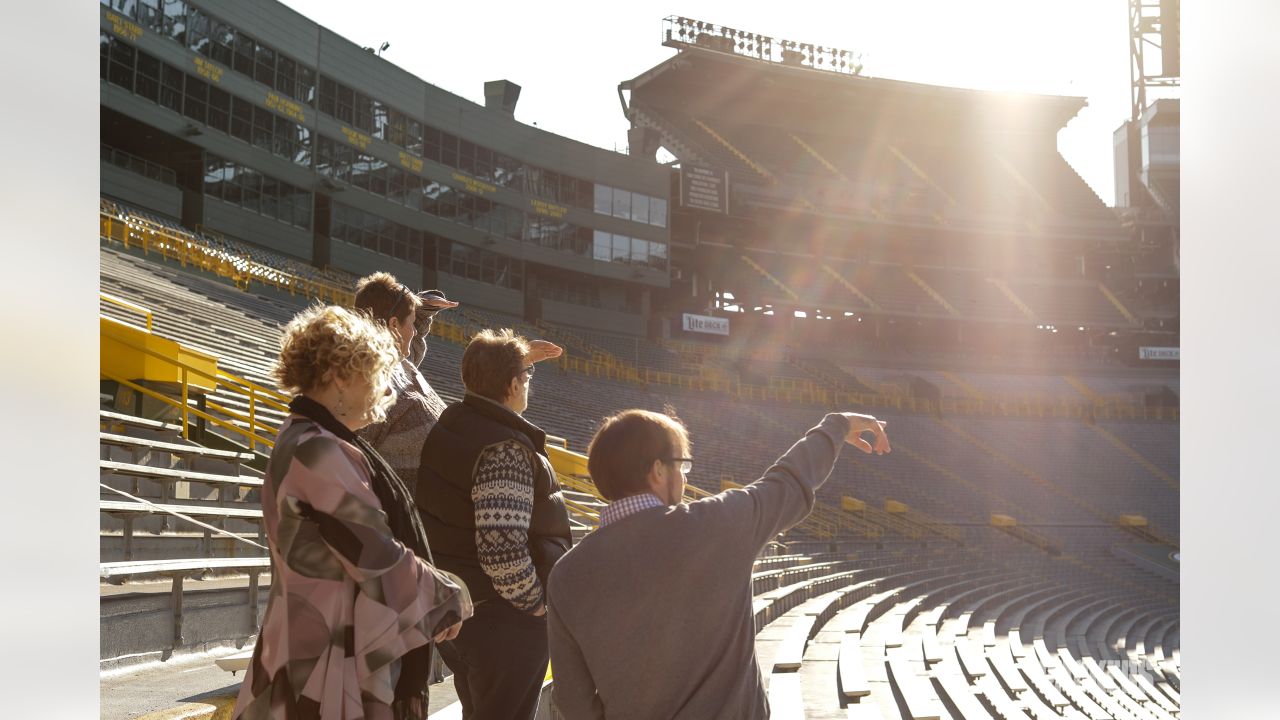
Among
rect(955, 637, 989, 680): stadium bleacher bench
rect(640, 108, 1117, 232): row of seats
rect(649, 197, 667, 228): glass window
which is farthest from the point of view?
rect(640, 108, 1117, 232): row of seats

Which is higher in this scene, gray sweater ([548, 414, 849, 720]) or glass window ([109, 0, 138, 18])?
glass window ([109, 0, 138, 18])

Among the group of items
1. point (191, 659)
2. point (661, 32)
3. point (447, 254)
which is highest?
point (661, 32)

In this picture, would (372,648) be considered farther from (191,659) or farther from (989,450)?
(989,450)

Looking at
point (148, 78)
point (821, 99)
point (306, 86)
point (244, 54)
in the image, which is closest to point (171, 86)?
point (148, 78)

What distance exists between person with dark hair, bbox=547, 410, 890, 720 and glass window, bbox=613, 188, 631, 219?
3993 centimetres

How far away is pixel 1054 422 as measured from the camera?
133 feet

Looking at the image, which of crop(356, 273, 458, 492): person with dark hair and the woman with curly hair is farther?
crop(356, 273, 458, 492): person with dark hair

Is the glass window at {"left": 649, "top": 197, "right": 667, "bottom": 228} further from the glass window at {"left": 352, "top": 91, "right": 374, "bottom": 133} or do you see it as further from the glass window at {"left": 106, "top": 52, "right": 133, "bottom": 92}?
the glass window at {"left": 106, "top": 52, "right": 133, "bottom": 92}

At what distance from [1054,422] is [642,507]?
41.3m

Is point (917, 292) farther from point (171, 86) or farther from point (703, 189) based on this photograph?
point (171, 86)

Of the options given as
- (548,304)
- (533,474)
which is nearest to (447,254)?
(548,304)

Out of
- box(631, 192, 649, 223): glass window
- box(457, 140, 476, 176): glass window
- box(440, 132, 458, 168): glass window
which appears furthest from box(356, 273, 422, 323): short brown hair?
box(631, 192, 649, 223): glass window

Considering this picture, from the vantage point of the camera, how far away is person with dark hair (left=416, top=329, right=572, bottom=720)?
2795 mm

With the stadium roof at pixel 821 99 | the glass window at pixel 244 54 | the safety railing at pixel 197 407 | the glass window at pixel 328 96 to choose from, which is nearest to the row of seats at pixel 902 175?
the stadium roof at pixel 821 99
